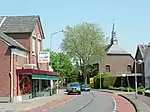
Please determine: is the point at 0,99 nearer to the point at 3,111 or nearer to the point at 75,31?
the point at 3,111

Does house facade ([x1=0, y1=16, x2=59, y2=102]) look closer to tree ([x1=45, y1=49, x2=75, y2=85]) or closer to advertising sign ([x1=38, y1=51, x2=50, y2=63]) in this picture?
advertising sign ([x1=38, y1=51, x2=50, y2=63])

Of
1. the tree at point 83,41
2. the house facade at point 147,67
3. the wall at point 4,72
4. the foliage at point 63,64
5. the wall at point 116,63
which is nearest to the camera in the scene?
the wall at point 4,72

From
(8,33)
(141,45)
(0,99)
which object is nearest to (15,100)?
(0,99)

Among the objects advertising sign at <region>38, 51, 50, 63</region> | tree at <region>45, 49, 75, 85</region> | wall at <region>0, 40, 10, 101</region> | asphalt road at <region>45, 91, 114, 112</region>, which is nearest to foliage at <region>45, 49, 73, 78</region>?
tree at <region>45, 49, 75, 85</region>

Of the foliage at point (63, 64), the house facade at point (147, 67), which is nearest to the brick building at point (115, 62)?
the foliage at point (63, 64)

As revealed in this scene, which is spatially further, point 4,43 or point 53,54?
point 53,54

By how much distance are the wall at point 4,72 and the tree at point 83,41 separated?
56282mm

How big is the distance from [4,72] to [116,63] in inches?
2817

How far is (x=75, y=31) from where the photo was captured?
95.7 m

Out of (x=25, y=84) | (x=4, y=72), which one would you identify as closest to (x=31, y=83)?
(x=25, y=84)

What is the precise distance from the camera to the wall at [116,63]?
4257 inches

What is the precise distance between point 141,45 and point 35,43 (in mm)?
43792

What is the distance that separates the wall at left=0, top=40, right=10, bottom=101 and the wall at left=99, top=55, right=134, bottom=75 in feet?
229

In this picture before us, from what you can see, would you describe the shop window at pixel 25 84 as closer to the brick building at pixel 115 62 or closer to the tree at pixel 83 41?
the tree at pixel 83 41
